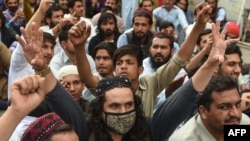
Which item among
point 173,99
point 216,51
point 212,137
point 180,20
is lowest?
point 180,20

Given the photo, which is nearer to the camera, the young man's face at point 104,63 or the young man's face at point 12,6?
the young man's face at point 104,63

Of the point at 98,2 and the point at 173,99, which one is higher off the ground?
the point at 173,99

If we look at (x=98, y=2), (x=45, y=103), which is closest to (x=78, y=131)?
(x=45, y=103)

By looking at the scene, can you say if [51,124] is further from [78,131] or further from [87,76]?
[87,76]

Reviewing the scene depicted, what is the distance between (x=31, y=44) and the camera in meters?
2.87

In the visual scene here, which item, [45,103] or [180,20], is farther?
[180,20]

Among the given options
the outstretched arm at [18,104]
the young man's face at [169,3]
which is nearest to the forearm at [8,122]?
the outstretched arm at [18,104]

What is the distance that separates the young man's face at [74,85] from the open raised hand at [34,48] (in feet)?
3.28

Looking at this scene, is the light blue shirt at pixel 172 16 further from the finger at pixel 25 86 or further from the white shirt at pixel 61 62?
the finger at pixel 25 86

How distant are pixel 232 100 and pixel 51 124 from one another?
1118 mm

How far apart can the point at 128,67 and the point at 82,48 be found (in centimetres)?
55

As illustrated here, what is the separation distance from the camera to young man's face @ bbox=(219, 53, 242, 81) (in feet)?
14.3

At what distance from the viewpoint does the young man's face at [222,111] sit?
291 cm

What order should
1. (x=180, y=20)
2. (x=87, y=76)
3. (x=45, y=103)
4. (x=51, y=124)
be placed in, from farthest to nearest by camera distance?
(x=180, y=20) → (x=87, y=76) → (x=45, y=103) → (x=51, y=124)
